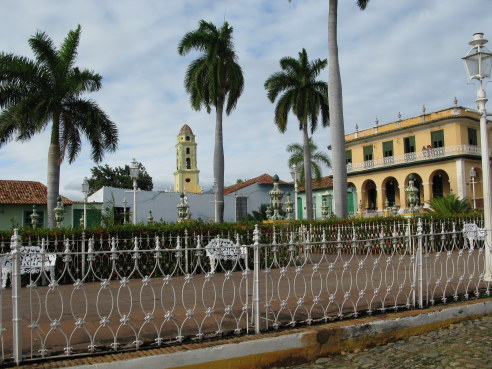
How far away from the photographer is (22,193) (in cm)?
3139

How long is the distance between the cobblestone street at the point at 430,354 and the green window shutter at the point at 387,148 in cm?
3074

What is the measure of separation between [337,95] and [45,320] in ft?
48.2

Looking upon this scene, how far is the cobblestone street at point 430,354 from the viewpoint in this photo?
451cm

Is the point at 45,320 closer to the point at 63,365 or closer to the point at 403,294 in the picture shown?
the point at 63,365

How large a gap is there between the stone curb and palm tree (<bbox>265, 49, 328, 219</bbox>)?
72.3 ft

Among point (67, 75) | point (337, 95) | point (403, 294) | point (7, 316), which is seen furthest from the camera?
point (67, 75)

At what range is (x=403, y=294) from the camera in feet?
21.4

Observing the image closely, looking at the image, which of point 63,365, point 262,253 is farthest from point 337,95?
point 63,365

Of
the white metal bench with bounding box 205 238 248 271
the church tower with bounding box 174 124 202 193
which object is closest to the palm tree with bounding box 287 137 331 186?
the church tower with bounding box 174 124 202 193

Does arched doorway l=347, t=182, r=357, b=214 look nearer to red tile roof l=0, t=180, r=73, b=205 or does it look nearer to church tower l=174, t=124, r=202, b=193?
church tower l=174, t=124, r=202, b=193

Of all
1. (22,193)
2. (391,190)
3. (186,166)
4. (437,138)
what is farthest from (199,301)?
(186,166)

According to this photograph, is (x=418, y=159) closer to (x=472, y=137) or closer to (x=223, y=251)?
(x=472, y=137)

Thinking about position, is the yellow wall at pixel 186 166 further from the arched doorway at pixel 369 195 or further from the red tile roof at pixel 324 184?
the arched doorway at pixel 369 195

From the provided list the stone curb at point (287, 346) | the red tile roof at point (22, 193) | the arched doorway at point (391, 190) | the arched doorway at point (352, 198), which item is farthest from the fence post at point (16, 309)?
the arched doorway at point (352, 198)
